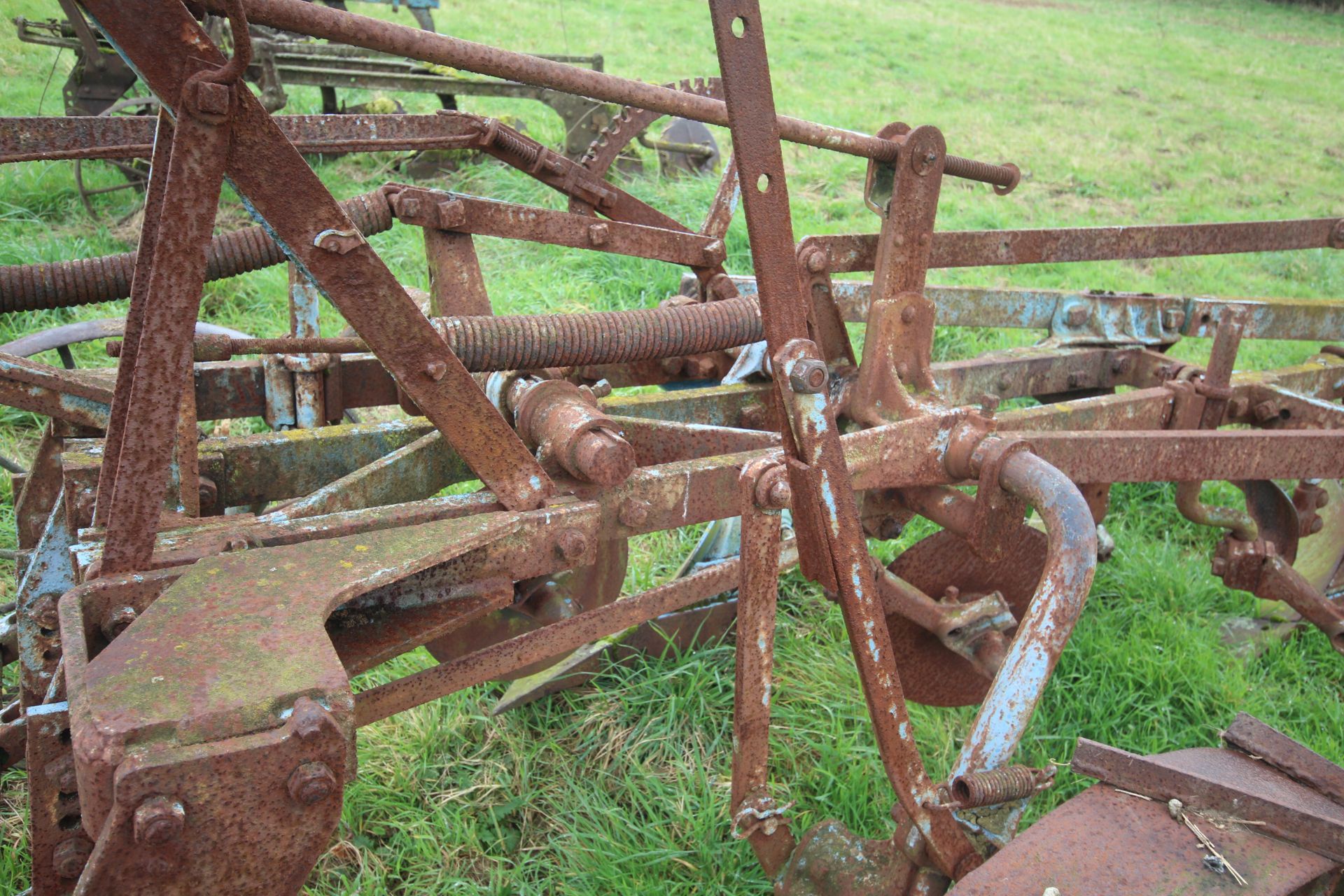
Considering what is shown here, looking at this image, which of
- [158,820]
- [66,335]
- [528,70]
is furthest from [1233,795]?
[66,335]

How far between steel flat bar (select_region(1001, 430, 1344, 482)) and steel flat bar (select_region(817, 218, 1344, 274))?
1.81ft

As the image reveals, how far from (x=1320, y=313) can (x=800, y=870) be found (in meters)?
2.54

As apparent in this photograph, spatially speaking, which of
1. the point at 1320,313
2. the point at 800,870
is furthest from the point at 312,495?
the point at 1320,313

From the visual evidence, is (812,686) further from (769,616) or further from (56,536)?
(56,536)

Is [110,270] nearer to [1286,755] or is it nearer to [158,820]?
[158,820]

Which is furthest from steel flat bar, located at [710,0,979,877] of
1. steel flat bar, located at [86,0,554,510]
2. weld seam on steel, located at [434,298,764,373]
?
weld seam on steel, located at [434,298,764,373]

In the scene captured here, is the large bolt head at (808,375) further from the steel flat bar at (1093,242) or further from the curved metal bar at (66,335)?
the curved metal bar at (66,335)

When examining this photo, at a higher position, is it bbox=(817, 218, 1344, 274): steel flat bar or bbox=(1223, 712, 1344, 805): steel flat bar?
bbox=(817, 218, 1344, 274): steel flat bar

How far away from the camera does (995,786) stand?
5.58 feet

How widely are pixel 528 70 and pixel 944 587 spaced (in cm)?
167

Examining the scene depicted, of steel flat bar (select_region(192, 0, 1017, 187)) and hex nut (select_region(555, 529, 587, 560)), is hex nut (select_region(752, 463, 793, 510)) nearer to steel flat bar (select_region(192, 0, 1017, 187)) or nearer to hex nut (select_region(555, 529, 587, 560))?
hex nut (select_region(555, 529, 587, 560))

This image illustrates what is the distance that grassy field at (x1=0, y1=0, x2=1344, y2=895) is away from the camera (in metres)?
2.49

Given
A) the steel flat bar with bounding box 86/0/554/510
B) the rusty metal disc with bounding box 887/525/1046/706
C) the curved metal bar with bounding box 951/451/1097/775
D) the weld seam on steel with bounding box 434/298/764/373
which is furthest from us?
the rusty metal disc with bounding box 887/525/1046/706

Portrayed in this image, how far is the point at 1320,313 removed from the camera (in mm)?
3309
